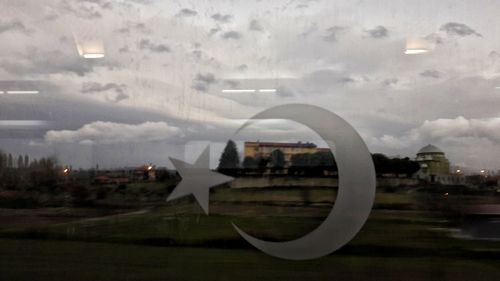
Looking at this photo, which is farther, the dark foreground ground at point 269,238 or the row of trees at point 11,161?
the row of trees at point 11,161

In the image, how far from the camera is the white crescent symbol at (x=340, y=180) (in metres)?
3.00

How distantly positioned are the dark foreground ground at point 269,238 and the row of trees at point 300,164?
0.10m

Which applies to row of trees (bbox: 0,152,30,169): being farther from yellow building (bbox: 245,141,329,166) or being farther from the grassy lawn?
yellow building (bbox: 245,141,329,166)

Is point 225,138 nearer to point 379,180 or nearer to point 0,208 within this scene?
point 379,180

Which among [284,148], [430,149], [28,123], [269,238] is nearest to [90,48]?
[28,123]

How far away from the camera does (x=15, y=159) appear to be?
3.30m

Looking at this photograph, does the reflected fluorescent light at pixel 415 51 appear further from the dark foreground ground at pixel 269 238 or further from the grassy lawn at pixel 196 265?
the grassy lawn at pixel 196 265

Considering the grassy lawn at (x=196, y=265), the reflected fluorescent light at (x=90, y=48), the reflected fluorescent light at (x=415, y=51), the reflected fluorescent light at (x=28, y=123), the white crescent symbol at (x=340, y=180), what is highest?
the reflected fluorescent light at (x=90, y=48)

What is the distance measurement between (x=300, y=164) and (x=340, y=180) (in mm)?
198

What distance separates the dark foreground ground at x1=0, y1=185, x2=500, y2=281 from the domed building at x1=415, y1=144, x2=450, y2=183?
3.6 inches

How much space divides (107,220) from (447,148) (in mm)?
1611

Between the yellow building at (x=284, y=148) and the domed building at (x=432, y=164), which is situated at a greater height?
the yellow building at (x=284, y=148)

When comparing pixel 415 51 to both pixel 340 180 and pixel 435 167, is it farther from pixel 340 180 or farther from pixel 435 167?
pixel 340 180

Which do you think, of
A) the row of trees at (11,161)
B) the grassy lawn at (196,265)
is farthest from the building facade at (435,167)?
the row of trees at (11,161)
